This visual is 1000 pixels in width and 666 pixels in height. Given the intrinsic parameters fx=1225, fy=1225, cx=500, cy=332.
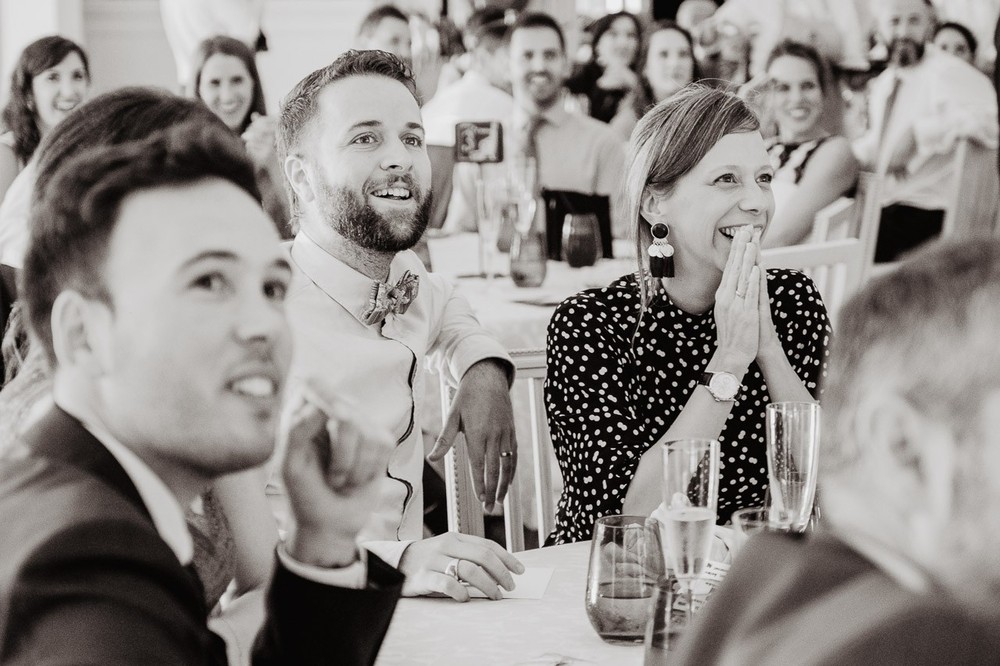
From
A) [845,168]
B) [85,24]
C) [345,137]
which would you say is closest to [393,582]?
[345,137]

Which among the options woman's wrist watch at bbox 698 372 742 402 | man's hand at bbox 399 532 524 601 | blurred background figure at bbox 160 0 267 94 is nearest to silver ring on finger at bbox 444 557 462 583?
man's hand at bbox 399 532 524 601

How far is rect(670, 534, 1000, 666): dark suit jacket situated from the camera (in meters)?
0.62

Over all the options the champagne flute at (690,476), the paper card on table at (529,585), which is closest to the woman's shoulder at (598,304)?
the paper card on table at (529,585)

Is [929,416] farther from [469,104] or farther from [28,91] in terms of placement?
[469,104]

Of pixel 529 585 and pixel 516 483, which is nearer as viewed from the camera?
pixel 529 585

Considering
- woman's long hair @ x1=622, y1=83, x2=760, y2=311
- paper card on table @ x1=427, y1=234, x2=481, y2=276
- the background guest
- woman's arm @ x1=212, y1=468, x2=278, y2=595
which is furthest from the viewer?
the background guest

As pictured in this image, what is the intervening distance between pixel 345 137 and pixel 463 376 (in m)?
0.48

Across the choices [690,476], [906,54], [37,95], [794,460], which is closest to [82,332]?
[690,476]

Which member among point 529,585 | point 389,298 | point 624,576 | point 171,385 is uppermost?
point 171,385

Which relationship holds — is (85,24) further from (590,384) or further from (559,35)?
(590,384)

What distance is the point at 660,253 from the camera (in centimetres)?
227

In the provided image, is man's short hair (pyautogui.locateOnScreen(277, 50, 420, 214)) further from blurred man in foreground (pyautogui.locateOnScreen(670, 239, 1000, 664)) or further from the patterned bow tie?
blurred man in foreground (pyautogui.locateOnScreen(670, 239, 1000, 664))

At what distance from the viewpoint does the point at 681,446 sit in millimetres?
1380

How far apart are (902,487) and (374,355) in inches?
56.0
